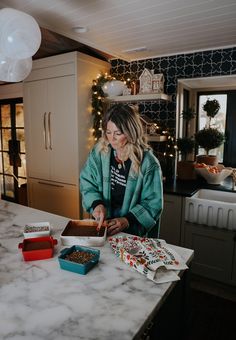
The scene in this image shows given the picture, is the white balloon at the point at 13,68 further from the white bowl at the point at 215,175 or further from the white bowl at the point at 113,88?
the white bowl at the point at 215,175

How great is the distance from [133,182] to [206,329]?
1294mm

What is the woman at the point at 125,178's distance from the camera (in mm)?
1528

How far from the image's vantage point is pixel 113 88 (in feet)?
9.50

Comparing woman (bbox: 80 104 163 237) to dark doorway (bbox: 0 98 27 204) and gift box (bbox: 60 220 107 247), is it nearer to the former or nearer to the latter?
gift box (bbox: 60 220 107 247)

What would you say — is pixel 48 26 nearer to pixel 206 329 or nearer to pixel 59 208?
pixel 59 208

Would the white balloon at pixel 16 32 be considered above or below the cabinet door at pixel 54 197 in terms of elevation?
above

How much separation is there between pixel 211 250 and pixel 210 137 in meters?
1.25

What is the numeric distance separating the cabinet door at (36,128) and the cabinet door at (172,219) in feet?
5.06

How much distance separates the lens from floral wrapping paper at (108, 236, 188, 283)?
3.29 feet

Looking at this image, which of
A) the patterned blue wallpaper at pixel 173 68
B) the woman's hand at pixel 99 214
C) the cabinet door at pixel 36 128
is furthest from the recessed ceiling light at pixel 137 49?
the woman's hand at pixel 99 214

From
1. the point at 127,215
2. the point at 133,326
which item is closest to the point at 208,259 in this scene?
the point at 127,215

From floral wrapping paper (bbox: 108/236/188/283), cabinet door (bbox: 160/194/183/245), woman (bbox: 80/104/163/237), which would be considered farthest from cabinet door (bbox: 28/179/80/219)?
floral wrapping paper (bbox: 108/236/188/283)

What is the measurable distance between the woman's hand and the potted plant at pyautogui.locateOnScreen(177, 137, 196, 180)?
66.9 inches

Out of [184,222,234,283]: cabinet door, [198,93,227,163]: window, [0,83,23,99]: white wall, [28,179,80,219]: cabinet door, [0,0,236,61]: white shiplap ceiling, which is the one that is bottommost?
[184,222,234,283]: cabinet door
